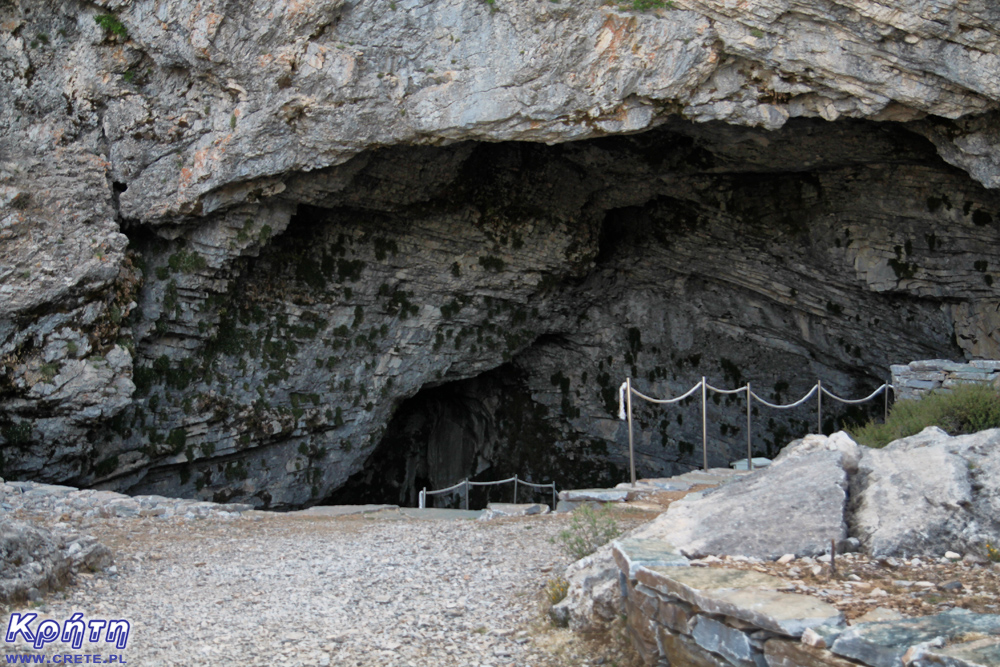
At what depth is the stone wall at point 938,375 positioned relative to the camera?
8.85 meters

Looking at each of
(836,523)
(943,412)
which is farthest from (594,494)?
(836,523)

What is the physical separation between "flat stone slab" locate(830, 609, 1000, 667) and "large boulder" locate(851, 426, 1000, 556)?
889mm

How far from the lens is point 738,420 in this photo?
16516mm

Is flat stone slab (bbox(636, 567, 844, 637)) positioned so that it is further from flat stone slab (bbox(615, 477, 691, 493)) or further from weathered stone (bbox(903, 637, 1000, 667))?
flat stone slab (bbox(615, 477, 691, 493))

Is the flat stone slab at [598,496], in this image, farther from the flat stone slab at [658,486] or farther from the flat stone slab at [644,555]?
the flat stone slab at [644,555]

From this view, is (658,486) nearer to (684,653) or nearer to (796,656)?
(684,653)

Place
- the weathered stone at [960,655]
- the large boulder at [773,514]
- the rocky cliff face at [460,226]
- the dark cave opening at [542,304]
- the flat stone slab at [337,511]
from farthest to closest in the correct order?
the dark cave opening at [542,304] < the rocky cliff face at [460,226] < the flat stone slab at [337,511] < the large boulder at [773,514] < the weathered stone at [960,655]

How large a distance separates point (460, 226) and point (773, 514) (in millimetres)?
11053

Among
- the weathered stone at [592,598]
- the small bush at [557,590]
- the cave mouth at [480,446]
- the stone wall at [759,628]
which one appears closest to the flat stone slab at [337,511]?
the small bush at [557,590]

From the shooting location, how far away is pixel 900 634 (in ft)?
8.69

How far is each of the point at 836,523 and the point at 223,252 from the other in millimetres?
10190

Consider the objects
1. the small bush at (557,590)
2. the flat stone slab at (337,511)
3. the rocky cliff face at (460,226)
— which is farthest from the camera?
the rocky cliff face at (460,226)

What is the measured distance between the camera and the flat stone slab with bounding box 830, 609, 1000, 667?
8.28 ft

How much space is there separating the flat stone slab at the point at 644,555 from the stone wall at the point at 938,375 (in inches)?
251
